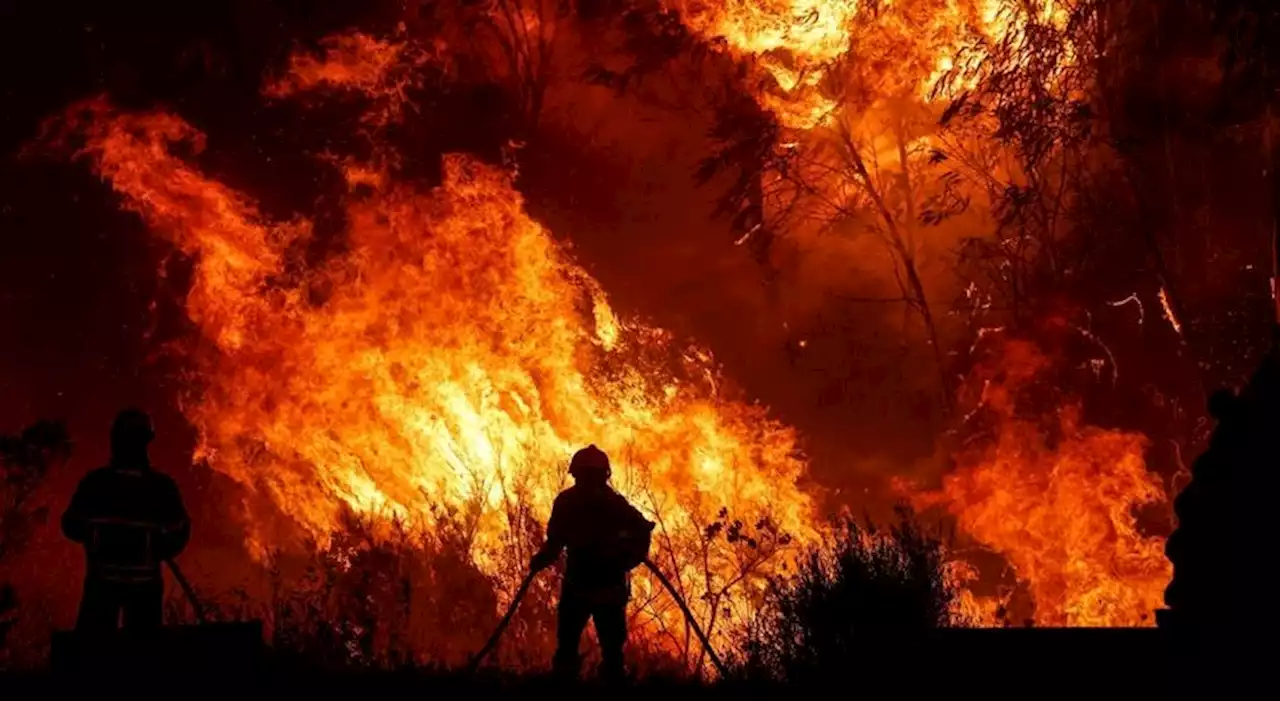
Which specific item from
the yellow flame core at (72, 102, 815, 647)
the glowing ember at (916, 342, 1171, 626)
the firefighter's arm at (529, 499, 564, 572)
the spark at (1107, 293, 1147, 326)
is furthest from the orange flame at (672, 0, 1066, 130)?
the firefighter's arm at (529, 499, 564, 572)

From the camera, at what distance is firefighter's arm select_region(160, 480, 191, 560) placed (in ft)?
26.0

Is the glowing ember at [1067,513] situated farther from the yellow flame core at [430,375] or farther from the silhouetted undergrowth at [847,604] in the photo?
the silhouetted undergrowth at [847,604]

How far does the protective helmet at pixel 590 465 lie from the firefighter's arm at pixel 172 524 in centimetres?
250

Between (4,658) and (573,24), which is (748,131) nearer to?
(573,24)

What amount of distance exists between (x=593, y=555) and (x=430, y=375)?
21.6 feet

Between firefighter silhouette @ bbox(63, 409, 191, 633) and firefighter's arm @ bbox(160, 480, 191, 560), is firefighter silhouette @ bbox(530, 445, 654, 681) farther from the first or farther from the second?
firefighter silhouette @ bbox(63, 409, 191, 633)

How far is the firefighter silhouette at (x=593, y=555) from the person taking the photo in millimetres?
8656

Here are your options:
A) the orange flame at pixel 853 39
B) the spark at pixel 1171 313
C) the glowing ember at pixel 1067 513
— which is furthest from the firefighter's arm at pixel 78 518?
the spark at pixel 1171 313

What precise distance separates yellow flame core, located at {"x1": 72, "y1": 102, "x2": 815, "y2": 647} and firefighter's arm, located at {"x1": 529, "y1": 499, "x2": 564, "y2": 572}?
4279 mm

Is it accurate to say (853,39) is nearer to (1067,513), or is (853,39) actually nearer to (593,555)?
(1067,513)

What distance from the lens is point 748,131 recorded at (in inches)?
789

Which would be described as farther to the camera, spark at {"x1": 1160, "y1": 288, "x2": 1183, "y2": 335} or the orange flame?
spark at {"x1": 1160, "y1": 288, "x2": 1183, "y2": 335}

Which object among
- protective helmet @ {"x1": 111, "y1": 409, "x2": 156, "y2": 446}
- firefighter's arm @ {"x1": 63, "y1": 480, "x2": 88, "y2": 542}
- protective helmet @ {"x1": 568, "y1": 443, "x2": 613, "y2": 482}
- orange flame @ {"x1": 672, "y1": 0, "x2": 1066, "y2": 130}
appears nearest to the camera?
firefighter's arm @ {"x1": 63, "y1": 480, "x2": 88, "y2": 542}

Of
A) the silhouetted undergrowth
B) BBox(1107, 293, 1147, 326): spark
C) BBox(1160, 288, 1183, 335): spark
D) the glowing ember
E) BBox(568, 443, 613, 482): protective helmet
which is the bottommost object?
the silhouetted undergrowth
